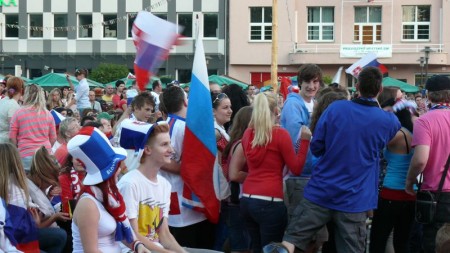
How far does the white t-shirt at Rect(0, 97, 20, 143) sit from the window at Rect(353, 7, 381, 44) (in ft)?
115

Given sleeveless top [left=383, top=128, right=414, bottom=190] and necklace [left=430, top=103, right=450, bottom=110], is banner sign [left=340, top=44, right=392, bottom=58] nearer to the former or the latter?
sleeveless top [left=383, top=128, right=414, bottom=190]

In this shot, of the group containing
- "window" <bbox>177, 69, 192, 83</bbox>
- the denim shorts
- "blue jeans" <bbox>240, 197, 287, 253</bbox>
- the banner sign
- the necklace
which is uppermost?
the banner sign

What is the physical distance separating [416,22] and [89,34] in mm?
19100

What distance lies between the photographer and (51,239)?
6.56 m

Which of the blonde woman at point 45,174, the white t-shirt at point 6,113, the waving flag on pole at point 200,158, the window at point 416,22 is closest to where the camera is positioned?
the waving flag on pole at point 200,158

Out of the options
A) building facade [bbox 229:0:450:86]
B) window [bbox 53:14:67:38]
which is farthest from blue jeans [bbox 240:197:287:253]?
window [bbox 53:14:67:38]

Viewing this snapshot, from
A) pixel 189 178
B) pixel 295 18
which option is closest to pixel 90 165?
pixel 189 178

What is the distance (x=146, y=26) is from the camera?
6.56 metres

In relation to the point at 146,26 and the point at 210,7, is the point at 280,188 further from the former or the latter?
the point at 210,7

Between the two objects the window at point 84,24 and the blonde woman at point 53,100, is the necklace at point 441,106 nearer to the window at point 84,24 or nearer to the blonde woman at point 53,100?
the blonde woman at point 53,100

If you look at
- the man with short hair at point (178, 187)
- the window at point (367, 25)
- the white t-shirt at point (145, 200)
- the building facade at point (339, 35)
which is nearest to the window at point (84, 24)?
the building facade at point (339, 35)

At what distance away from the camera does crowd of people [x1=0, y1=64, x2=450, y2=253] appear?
17.4 feet

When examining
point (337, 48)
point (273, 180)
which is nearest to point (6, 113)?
point (273, 180)

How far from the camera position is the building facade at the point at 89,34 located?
4397 cm
